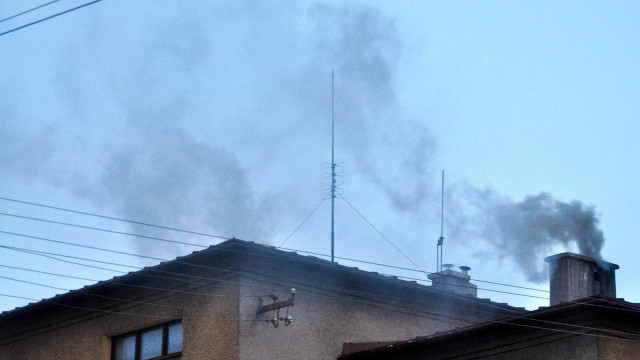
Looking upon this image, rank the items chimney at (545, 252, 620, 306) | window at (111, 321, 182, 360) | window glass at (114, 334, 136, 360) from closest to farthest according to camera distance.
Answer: window at (111, 321, 182, 360) < window glass at (114, 334, 136, 360) < chimney at (545, 252, 620, 306)

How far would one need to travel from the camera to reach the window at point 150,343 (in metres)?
22.0

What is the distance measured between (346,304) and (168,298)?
3394 millimetres

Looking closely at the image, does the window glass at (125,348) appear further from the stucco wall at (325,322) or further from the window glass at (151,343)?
the stucco wall at (325,322)

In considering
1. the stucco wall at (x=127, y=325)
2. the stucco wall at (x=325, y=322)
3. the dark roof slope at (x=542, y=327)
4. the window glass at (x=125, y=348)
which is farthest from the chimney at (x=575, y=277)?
the window glass at (x=125, y=348)

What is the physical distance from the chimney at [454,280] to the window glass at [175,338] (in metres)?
7.49

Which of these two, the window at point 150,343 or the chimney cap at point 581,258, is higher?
the chimney cap at point 581,258

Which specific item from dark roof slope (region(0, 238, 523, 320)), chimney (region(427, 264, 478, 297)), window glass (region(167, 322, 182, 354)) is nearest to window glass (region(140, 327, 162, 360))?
window glass (region(167, 322, 182, 354))

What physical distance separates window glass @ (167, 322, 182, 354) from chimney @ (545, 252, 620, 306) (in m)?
7.64

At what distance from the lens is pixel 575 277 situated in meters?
24.1

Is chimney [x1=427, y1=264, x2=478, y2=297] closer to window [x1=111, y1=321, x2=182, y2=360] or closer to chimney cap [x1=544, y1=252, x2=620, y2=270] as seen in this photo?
chimney cap [x1=544, y1=252, x2=620, y2=270]

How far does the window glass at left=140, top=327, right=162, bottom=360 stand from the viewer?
880 inches

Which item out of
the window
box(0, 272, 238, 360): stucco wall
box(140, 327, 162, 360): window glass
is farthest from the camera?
box(140, 327, 162, 360): window glass

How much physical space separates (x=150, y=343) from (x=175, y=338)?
78cm

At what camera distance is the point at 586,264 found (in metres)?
24.4
